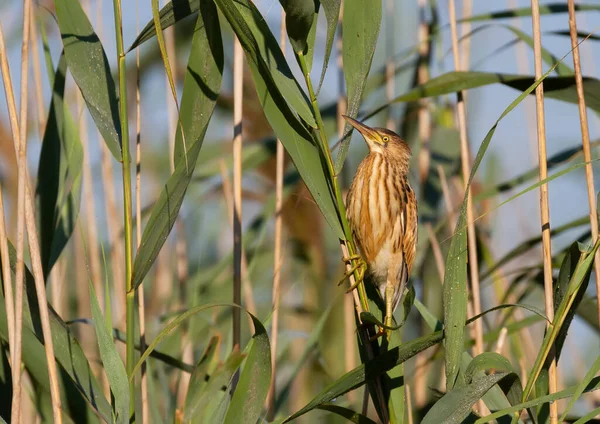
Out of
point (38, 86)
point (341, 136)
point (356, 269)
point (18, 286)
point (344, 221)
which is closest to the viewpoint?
point (18, 286)

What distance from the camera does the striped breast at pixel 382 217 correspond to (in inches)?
107

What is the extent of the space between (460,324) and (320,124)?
51cm

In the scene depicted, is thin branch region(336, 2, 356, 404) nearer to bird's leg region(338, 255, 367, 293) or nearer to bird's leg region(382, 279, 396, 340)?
bird's leg region(382, 279, 396, 340)

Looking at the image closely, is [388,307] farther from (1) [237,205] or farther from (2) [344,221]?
(1) [237,205]

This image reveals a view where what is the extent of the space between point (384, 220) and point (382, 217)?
12mm

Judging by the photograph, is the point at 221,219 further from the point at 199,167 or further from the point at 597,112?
the point at 597,112

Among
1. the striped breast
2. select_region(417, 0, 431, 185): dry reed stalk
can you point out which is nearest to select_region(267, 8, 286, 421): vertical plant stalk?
the striped breast

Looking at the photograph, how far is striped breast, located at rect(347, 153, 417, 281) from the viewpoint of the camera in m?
2.72

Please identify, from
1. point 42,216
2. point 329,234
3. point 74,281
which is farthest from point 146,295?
point 42,216

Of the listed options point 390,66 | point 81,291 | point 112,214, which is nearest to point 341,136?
point 390,66

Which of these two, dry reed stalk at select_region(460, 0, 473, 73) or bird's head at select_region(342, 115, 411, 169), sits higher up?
dry reed stalk at select_region(460, 0, 473, 73)

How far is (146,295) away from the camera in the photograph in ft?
13.9

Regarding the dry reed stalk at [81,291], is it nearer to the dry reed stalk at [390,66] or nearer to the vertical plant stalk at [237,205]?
the vertical plant stalk at [237,205]

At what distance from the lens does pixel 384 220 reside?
2.74m
